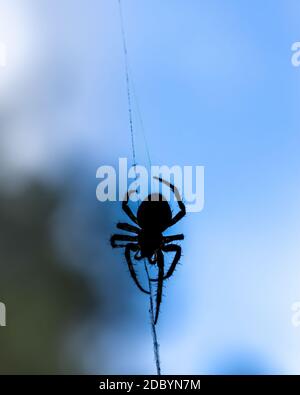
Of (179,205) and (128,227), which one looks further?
(128,227)

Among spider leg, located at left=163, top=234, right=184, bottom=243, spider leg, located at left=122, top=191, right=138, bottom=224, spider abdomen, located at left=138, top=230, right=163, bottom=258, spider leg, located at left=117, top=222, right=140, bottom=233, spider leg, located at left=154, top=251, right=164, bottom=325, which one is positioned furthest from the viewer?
spider leg, located at left=117, top=222, right=140, bottom=233

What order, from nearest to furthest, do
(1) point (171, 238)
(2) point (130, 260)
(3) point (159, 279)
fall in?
(3) point (159, 279)
(2) point (130, 260)
(1) point (171, 238)

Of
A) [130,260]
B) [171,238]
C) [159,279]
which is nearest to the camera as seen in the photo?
[159,279]

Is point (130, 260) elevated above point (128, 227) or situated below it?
below

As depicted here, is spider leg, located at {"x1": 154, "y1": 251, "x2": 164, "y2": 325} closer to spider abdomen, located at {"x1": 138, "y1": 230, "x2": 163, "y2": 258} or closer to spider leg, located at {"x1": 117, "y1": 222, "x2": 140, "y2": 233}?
spider abdomen, located at {"x1": 138, "y1": 230, "x2": 163, "y2": 258}

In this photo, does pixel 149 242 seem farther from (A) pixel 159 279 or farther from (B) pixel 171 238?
(A) pixel 159 279

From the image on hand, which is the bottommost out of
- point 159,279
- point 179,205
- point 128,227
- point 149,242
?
point 159,279

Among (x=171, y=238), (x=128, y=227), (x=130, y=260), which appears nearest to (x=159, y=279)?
(x=130, y=260)

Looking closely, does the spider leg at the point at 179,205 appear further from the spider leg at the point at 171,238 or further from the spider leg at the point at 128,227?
the spider leg at the point at 128,227
